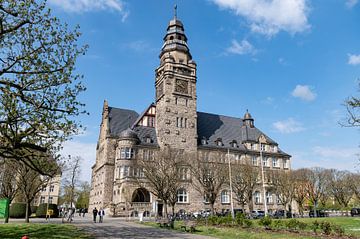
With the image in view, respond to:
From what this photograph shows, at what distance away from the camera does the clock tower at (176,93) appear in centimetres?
5634

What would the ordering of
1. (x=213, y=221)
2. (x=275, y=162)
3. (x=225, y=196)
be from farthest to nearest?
(x=275, y=162), (x=225, y=196), (x=213, y=221)

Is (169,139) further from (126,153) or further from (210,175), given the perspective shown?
(210,175)

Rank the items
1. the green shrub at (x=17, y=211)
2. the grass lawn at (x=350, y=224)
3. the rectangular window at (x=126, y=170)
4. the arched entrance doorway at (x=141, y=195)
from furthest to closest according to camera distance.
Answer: the arched entrance doorway at (x=141, y=195), the rectangular window at (x=126, y=170), the green shrub at (x=17, y=211), the grass lawn at (x=350, y=224)

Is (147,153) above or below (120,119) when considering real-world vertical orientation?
below

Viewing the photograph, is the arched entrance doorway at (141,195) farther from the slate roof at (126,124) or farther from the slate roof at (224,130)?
the slate roof at (224,130)

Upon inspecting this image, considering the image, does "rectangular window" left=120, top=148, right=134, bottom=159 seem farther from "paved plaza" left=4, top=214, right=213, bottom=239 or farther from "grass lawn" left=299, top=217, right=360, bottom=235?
"grass lawn" left=299, top=217, right=360, bottom=235

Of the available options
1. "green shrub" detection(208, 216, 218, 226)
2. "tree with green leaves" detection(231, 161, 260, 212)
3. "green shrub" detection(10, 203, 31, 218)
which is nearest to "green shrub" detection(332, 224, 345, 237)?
"green shrub" detection(208, 216, 218, 226)

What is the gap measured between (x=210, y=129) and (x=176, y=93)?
12082 mm

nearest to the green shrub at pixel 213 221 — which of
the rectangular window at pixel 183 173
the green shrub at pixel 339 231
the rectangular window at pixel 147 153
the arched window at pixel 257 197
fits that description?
the green shrub at pixel 339 231

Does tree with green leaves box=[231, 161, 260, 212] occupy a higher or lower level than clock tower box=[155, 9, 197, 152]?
lower

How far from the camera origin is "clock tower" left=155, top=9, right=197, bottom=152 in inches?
2218

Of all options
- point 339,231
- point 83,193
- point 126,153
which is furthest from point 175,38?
point 83,193

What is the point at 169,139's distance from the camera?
2188 inches

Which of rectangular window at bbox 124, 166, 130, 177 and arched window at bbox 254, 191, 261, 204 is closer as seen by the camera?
rectangular window at bbox 124, 166, 130, 177
